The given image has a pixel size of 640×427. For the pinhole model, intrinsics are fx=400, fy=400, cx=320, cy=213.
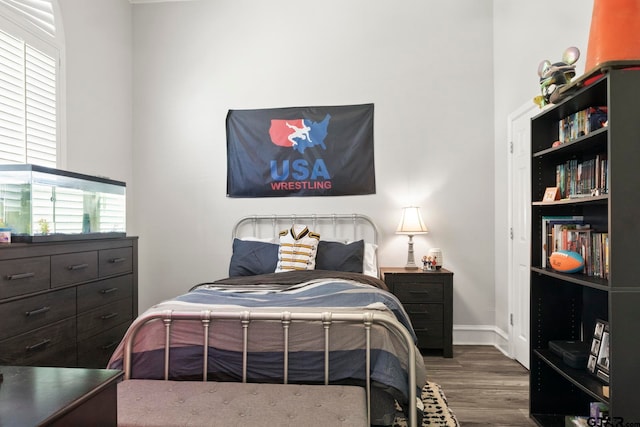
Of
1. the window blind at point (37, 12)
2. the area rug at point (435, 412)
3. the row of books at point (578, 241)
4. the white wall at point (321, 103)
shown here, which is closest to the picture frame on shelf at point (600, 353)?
the row of books at point (578, 241)

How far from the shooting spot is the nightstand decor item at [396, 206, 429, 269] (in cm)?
357

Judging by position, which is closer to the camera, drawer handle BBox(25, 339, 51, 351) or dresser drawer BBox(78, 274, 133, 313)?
drawer handle BBox(25, 339, 51, 351)

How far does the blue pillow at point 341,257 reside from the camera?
3.40 m

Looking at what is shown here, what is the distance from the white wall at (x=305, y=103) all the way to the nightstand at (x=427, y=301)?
436mm

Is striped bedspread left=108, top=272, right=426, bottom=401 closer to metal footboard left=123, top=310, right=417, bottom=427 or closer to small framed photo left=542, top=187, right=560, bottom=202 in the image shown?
metal footboard left=123, top=310, right=417, bottom=427

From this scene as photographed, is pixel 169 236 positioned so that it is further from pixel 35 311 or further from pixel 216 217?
pixel 35 311

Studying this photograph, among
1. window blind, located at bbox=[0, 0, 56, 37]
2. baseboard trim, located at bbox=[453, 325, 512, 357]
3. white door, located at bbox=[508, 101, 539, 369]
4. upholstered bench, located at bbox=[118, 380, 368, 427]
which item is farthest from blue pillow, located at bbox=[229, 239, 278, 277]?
window blind, located at bbox=[0, 0, 56, 37]

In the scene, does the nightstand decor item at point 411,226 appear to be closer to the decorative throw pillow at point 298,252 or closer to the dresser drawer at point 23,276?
the decorative throw pillow at point 298,252

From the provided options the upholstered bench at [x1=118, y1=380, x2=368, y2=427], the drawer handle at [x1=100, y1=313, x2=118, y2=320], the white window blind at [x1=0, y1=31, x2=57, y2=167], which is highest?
the white window blind at [x1=0, y1=31, x2=57, y2=167]

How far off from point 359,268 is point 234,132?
1.82 m

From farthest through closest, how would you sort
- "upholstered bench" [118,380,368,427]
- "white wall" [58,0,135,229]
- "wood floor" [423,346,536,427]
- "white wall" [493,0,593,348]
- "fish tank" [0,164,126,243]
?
"white wall" [58,0,135,229] < "white wall" [493,0,593,348] < "wood floor" [423,346,536,427] < "fish tank" [0,164,126,243] < "upholstered bench" [118,380,368,427]

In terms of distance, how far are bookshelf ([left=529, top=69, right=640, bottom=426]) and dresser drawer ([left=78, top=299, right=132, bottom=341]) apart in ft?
8.68

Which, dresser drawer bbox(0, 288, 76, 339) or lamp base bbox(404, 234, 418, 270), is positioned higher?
lamp base bbox(404, 234, 418, 270)

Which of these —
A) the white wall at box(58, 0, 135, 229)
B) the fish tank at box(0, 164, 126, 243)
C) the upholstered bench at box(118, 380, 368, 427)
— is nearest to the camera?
the upholstered bench at box(118, 380, 368, 427)
